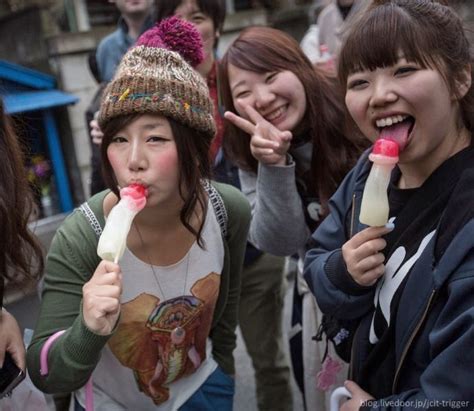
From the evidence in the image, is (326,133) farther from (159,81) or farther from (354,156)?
(159,81)

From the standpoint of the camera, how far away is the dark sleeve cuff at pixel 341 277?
1.47m

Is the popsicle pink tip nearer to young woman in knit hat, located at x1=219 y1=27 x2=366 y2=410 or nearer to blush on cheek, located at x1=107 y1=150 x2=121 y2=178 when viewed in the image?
blush on cheek, located at x1=107 y1=150 x2=121 y2=178

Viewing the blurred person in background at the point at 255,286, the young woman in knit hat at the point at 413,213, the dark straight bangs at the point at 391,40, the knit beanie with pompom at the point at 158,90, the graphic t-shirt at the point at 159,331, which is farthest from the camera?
the blurred person in background at the point at 255,286

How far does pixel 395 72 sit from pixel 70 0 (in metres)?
6.21

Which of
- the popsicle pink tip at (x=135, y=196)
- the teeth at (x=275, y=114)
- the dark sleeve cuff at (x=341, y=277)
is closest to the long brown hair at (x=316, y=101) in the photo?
the teeth at (x=275, y=114)

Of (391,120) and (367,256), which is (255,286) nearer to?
(367,256)

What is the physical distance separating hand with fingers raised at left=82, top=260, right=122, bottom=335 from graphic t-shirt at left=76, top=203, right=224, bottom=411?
31 centimetres

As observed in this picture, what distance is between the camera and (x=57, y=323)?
157 centimetres

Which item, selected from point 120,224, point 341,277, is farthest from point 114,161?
point 341,277

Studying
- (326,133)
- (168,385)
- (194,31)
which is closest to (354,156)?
(326,133)

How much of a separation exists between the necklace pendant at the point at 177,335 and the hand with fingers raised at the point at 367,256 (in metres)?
0.65

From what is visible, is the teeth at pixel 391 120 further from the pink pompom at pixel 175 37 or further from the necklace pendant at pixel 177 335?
the necklace pendant at pixel 177 335

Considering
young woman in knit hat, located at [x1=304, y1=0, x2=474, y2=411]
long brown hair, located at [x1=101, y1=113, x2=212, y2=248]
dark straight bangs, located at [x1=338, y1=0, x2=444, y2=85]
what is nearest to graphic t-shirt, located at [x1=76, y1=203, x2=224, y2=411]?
long brown hair, located at [x1=101, y1=113, x2=212, y2=248]

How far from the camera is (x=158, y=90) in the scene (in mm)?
1570
